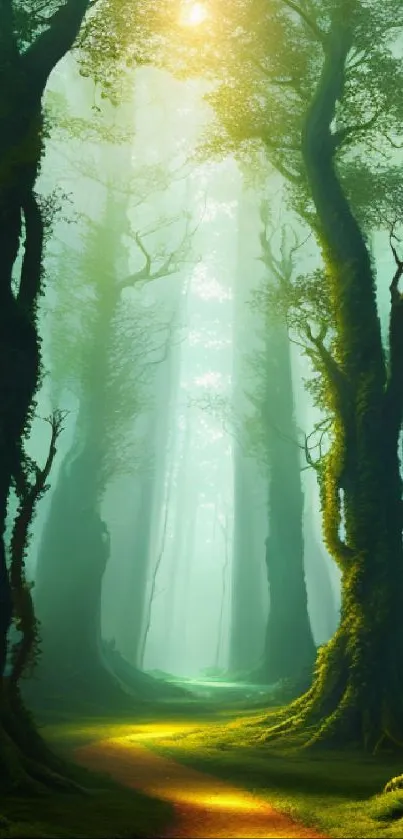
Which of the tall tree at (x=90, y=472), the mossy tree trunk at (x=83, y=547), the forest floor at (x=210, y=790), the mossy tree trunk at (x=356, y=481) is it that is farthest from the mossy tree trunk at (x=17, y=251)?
the tall tree at (x=90, y=472)

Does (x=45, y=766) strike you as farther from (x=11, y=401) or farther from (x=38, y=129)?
(x=38, y=129)

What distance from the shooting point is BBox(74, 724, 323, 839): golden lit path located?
676 centimetres

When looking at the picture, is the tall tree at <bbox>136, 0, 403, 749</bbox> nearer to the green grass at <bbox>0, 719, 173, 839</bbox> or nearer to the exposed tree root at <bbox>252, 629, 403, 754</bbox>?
the exposed tree root at <bbox>252, 629, 403, 754</bbox>

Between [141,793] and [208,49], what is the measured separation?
1855 centimetres

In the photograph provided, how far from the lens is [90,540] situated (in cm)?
2555

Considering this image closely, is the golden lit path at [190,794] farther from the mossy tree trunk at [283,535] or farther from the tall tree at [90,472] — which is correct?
the mossy tree trunk at [283,535]

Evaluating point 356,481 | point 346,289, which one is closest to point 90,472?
point 346,289

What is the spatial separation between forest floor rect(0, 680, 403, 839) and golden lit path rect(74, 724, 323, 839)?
0.05 ft

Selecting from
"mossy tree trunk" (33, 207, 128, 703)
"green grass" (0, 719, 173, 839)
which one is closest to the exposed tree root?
"green grass" (0, 719, 173, 839)

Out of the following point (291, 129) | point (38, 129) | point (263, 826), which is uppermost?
point (291, 129)

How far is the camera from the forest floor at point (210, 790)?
6680mm

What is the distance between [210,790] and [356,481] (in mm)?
7386

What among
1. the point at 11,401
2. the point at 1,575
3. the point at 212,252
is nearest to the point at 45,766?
the point at 1,575

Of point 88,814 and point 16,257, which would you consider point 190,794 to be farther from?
point 16,257
